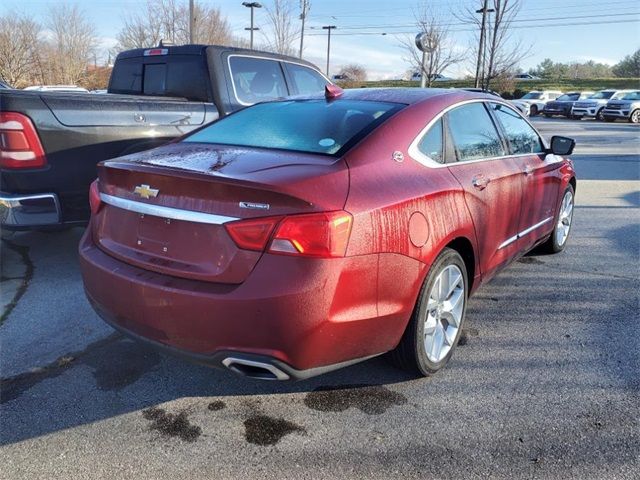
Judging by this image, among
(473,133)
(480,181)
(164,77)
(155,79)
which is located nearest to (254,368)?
(480,181)

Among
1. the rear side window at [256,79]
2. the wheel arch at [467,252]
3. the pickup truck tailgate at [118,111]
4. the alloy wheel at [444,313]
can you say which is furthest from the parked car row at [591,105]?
the alloy wheel at [444,313]

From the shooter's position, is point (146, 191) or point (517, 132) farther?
point (517, 132)

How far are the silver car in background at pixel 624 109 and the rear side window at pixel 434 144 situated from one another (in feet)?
105

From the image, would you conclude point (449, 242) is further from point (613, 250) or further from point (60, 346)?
point (613, 250)

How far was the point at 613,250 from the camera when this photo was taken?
5789 millimetres

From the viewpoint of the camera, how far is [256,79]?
20.4 feet

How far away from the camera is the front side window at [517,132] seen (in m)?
4.25

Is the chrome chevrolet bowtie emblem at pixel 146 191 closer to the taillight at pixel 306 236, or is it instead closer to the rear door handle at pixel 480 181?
the taillight at pixel 306 236

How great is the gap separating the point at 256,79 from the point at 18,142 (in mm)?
Result: 2729

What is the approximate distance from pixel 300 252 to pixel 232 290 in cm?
34

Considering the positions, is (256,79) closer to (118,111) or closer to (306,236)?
(118,111)

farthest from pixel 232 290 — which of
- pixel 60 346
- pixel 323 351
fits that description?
pixel 60 346

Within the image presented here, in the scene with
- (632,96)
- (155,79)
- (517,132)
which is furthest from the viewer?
(632,96)

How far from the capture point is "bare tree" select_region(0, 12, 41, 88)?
29.7 metres
